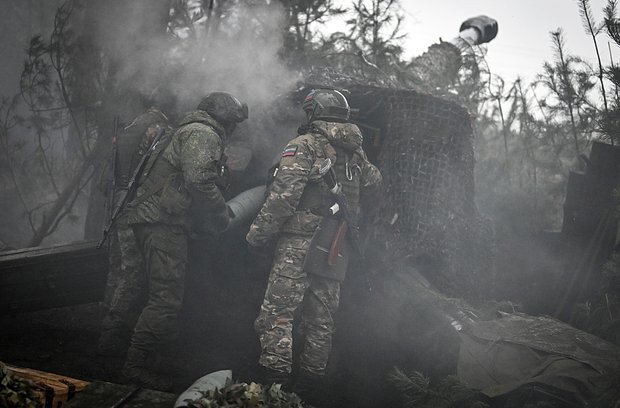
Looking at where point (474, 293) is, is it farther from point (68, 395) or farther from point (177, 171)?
point (68, 395)

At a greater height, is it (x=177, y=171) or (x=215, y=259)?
(x=177, y=171)


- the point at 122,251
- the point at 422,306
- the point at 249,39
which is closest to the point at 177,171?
the point at 122,251

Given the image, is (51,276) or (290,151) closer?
(290,151)

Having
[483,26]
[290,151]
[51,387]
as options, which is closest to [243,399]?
[51,387]

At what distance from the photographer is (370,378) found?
454 cm

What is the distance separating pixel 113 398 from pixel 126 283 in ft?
6.60

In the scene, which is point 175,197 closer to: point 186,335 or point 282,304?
point 282,304

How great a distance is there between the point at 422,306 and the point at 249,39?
165 inches

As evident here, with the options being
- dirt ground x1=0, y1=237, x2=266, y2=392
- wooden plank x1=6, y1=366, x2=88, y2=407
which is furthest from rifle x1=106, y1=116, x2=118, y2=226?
wooden plank x1=6, y1=366, x2=88, y2=407

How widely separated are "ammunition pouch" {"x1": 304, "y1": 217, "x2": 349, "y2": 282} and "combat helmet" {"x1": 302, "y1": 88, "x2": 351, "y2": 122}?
0.98 m

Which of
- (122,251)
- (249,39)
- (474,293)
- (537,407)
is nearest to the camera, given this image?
(537,407)

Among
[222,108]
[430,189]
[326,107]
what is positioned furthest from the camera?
[430,189]

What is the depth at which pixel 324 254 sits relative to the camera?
4133 millimetres

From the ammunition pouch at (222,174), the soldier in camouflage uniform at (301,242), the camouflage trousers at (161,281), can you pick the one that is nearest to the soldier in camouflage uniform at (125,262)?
the camouflage trousers at (161,281)
